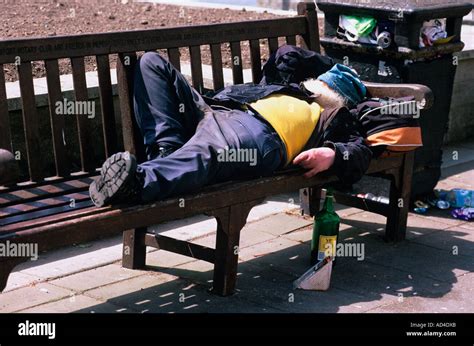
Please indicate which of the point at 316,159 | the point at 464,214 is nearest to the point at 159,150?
the point at 316,159

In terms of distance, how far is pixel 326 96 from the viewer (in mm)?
4777

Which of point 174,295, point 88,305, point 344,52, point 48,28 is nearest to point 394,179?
point 344,52

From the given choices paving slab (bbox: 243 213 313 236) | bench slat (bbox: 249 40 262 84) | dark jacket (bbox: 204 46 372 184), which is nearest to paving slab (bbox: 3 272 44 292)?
dark jacket (bbox: 204 46 372 184)

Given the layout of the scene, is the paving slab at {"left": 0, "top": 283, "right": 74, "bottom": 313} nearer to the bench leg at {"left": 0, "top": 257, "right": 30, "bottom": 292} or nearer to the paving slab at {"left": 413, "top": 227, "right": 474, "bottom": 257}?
the bench leg at {"left": 0, "top": 257, "right": 30, "bottom": 292}

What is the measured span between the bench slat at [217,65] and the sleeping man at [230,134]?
32 cm

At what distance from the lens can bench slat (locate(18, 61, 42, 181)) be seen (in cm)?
419

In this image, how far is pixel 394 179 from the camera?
5.11 m

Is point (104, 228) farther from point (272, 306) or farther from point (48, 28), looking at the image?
point (48, 28)

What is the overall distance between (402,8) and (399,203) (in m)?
1.14

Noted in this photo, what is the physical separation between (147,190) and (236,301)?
79 cm

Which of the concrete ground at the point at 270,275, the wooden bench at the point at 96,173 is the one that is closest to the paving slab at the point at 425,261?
the concrete ground at the point at 270,275

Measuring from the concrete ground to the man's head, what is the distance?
838mm

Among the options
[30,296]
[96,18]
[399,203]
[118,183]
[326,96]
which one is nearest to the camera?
[118,183]

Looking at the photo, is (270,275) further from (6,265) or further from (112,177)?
(6,265)
